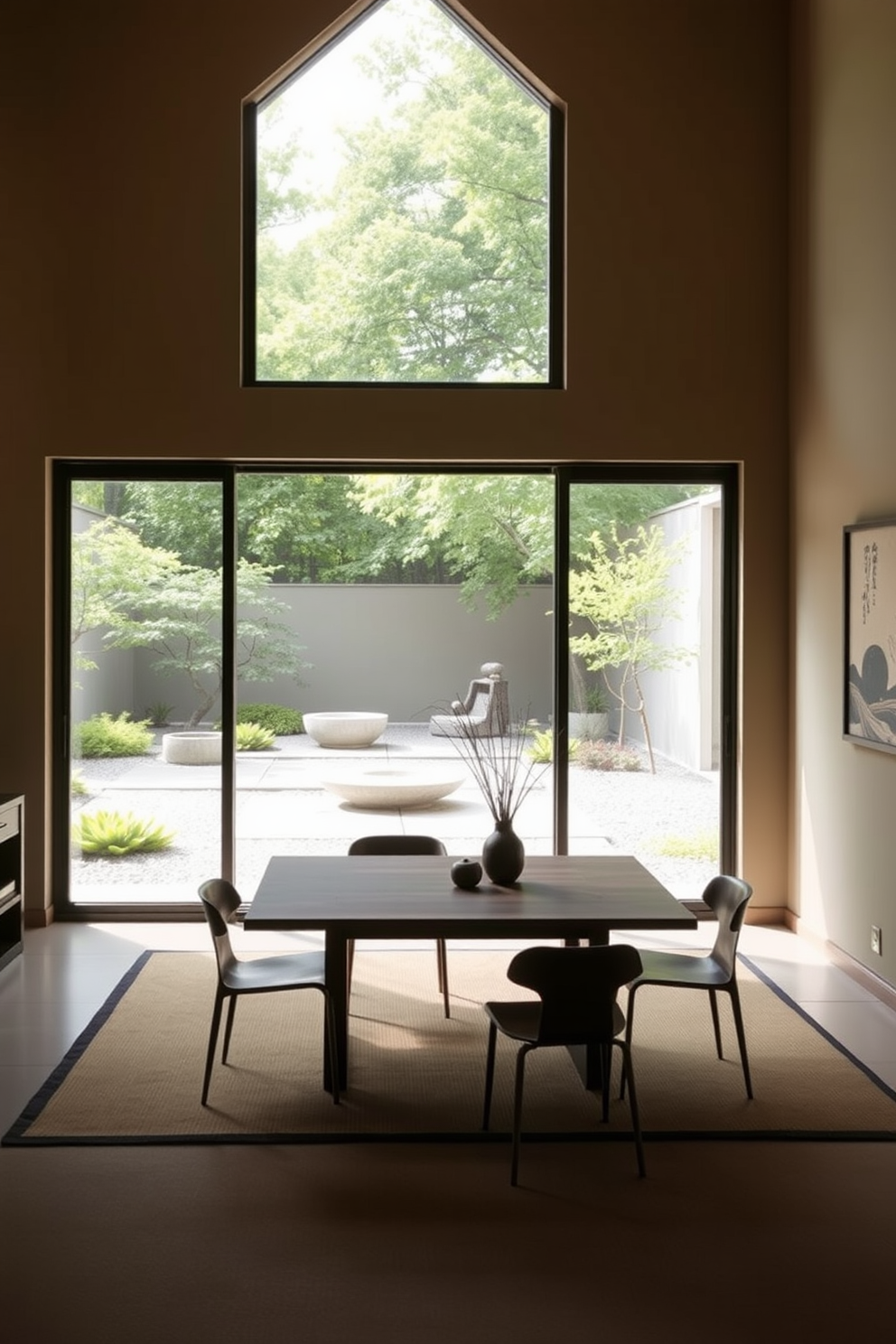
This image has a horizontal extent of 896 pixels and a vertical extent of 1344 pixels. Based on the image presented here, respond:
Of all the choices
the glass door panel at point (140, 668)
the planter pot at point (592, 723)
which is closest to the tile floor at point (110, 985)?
the glass door panel at point (140, 668)

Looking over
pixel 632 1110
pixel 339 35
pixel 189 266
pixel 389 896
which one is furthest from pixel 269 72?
pixel 632 1110

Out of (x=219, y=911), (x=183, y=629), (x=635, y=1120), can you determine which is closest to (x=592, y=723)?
(x=183, y=629)

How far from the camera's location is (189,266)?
667cm

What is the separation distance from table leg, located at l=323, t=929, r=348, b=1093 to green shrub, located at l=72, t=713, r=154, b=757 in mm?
2712

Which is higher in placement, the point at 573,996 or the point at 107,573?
the point at 107,573

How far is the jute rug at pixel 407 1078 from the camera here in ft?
13.5

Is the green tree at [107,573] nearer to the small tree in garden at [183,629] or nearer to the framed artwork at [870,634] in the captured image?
the small tree in garden at [183,629]

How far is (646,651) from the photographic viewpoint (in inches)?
275

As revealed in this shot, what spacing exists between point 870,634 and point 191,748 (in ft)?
11.3

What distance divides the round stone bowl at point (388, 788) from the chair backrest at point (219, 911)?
3.31 metres

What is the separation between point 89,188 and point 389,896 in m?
4.20

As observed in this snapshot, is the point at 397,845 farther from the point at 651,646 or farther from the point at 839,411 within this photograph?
the point at 839,411

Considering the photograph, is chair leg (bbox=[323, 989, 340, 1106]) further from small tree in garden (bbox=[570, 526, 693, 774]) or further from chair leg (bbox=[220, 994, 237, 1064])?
small tree in garden (bbox=[570, 526, 693, 774])

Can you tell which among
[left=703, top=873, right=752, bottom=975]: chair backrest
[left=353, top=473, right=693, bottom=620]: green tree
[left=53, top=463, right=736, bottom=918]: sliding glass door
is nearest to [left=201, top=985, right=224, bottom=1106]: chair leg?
[left=703, top=873, right=752, bottom=975]: chair backrest
